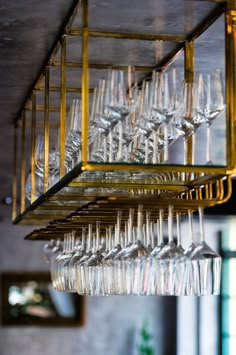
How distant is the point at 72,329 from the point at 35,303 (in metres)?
0.55

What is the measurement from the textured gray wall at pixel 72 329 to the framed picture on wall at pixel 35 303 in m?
0.08

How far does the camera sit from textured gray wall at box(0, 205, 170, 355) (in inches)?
437

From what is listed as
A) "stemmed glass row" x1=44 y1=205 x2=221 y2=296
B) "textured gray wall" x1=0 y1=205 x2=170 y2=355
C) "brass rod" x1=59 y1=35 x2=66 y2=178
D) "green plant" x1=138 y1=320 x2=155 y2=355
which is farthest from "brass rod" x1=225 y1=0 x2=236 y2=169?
"green plant" x1=138 y1=320 x2=155 y2=355

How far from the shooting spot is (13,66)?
4.26 m

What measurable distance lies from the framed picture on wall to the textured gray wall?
0.27ft

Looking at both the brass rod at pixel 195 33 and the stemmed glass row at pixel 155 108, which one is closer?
the stemmed glass row at pixel 155 108

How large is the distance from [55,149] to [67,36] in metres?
0.75

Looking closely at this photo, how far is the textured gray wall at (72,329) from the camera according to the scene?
437 inches

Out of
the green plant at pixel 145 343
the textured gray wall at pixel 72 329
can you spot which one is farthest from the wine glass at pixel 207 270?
the green plant at pixel 145 343

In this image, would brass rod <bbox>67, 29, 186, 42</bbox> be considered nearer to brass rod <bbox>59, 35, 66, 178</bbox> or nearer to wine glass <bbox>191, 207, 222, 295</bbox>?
brass rod <bbox>59, 35, 66, 178</bbox>

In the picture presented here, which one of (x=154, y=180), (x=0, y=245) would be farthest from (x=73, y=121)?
(x=0, y=245)

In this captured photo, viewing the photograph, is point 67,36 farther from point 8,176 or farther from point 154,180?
point 8,176

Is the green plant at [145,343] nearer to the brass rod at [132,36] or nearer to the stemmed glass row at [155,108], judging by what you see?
the brass rod at [132,36]

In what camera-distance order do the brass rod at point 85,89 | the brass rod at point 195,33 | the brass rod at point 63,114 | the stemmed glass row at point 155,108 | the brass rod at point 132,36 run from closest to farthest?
the brass rod at point 85,89 < the stemmed glass row at point 155,108 < the brass rod at point 195,33 < the brass rod at point 63,114 < the brass rod at point 132,36
